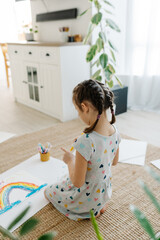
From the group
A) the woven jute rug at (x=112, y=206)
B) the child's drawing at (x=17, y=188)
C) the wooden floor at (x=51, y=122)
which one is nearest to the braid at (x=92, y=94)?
the woven jute rug at (x=112, y=206)

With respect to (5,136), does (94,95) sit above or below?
above

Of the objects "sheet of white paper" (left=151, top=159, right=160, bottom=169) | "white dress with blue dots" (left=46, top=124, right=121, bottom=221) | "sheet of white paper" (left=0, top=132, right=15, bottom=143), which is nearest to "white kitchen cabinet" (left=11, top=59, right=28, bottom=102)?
"sheet of white paper" (left=0, top=132, right=15, bottom=143)

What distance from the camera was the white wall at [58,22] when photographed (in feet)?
8.64

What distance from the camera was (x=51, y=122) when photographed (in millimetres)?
2641

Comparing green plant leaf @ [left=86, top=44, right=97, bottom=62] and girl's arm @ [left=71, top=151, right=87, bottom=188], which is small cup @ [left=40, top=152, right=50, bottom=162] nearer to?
girl's arm @ [left=71, top=151, right=87, bottom=188]

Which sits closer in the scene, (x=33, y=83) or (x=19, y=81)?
(x=33, y=83)

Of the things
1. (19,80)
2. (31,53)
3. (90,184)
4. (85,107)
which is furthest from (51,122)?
(85,107)

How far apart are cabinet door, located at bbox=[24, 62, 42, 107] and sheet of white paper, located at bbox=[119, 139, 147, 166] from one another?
1.31m

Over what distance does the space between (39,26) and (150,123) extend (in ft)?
6.84

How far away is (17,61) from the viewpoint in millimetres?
3160

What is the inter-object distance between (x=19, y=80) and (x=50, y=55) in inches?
35.8

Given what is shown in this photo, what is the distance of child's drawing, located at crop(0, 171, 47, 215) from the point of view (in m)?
1.36

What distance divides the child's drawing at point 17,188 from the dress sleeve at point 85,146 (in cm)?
59

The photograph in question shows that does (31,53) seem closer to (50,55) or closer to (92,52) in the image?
(50,55)
